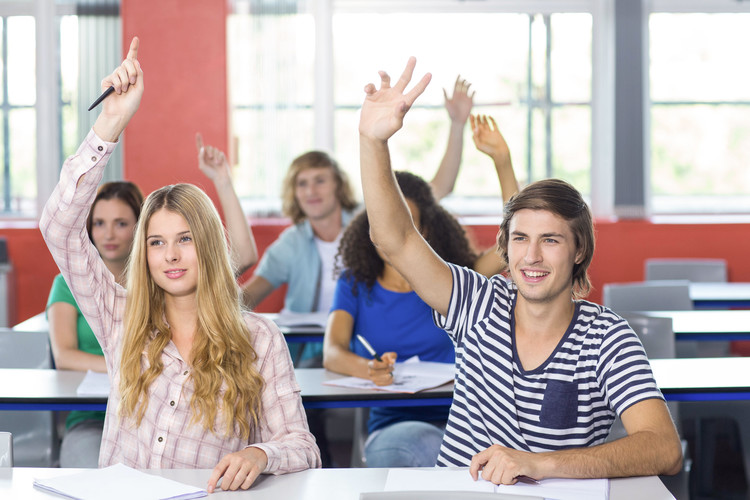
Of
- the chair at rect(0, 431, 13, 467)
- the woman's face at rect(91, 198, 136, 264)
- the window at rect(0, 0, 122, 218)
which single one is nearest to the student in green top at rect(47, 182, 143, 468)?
the woman's face at rect(91, 198, 136, 264)

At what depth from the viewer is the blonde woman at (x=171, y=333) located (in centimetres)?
188

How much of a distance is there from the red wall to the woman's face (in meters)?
2.25

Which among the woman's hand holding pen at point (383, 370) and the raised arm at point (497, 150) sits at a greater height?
the raised arm at point (497, 150)

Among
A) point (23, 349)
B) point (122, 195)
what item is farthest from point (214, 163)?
point (23, 349)

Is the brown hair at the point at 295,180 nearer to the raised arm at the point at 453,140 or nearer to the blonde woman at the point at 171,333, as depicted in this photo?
the raised arm at the point at 453,140

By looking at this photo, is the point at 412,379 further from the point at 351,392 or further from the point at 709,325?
the point at 709,325

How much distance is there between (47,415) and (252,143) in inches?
114

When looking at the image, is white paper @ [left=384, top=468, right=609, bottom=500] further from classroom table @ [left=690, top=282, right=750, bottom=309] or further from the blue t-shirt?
classroom table @ [left=690, top=282, right=750, bottom=309]

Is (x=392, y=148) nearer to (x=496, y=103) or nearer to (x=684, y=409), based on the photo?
(x=496, y=103)

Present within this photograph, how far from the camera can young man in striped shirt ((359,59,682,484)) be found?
1805mm

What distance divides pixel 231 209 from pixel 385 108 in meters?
2.04

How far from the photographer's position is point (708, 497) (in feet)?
10.9

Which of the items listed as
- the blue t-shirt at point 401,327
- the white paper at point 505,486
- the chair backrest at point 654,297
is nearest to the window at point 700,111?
the chair backrest at point 654,297

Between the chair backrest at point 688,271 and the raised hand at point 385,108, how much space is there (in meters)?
3.49
